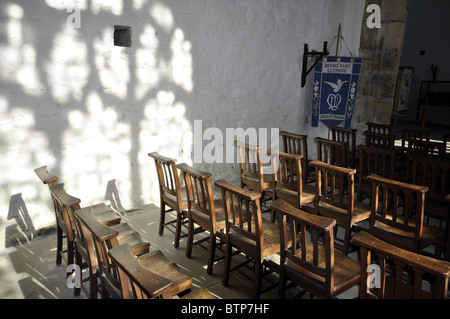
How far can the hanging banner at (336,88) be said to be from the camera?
5.30m

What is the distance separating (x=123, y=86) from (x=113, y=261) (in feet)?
8.12

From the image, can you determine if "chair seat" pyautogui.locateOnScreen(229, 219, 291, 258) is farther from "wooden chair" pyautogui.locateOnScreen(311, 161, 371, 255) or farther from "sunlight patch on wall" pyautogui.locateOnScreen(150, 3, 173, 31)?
"sunlight patch on wall" pyautogui.locateOnScreen(150, 3, 173, 31)

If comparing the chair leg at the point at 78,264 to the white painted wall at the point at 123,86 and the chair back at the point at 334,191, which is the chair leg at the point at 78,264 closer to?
the white painted wall at the point at 123,86

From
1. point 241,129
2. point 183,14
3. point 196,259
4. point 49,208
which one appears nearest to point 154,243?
point 196,259

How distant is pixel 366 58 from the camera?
641 centimetres

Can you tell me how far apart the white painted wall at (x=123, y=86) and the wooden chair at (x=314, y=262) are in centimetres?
231

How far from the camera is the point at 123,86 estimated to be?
11.5ft

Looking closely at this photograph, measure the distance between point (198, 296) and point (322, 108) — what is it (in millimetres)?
4637

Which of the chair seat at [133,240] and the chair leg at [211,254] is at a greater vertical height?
the chair seat at [133,240]

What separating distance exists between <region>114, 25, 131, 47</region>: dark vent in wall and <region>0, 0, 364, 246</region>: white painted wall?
0.22ft

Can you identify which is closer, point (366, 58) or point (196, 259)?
point (196, 259)

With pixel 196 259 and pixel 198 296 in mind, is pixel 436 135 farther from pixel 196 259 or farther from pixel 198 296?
pixel 198 296

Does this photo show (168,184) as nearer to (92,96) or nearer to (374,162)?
(92,96)

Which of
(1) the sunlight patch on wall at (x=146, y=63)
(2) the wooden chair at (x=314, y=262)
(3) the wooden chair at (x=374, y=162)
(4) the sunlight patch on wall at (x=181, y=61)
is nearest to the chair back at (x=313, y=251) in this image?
(2) the wooden chair at (x=314, y=262)
